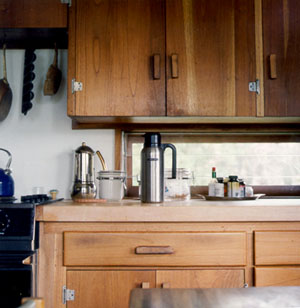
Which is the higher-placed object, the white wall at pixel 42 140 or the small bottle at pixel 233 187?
the white wall at pixel 42 140

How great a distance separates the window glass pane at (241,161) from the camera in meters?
2.46

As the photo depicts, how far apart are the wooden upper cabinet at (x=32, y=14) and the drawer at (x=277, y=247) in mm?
1530

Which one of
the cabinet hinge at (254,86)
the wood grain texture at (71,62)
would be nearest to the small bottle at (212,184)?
the cabinet hinge at (254,86)

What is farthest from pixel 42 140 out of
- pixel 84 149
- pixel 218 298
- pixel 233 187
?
pixel 218 298

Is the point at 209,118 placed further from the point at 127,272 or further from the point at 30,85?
the point at 30,85

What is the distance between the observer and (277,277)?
5.59ft

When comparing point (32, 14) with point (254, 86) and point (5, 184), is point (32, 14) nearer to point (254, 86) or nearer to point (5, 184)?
point (5, 184)

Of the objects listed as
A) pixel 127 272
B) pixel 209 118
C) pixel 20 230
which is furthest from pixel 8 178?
pixel 209 118

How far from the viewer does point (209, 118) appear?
217 centimetres

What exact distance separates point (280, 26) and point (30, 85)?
4.92ft

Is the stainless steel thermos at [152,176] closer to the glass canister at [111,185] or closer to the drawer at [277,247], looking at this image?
the glass canister at [111,185]

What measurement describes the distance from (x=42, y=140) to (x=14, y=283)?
1.05 m

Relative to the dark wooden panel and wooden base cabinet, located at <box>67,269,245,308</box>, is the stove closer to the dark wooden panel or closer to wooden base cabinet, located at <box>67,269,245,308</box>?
wooden base cabinet, located at <box>67,269,245,308</box>

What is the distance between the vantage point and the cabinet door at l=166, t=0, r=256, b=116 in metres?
2.08
